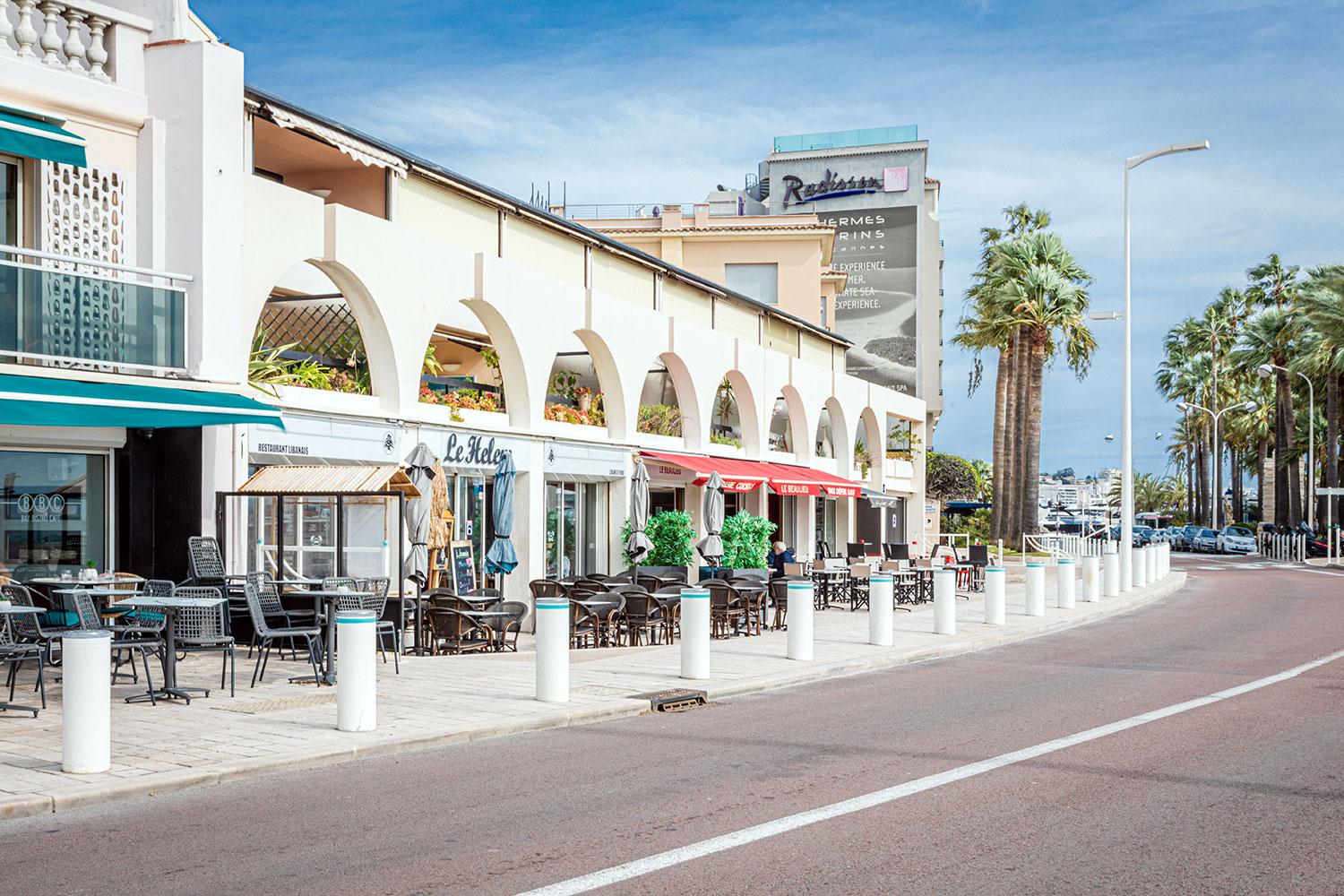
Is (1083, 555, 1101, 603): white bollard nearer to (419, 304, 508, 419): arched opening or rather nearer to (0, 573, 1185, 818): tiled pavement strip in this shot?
(0, 573, 1185, 818): tiled pavement strip

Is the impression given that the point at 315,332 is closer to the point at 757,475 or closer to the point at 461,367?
the point at 461,367

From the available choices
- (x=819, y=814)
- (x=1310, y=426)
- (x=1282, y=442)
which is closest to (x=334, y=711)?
(x=819, y=814)

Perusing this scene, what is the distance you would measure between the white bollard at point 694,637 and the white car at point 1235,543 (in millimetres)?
57305

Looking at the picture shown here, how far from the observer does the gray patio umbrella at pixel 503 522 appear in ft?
57.8

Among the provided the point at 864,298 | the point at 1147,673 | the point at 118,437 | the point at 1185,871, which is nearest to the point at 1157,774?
the point at 1185,871

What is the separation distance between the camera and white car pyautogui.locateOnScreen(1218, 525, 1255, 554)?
204 feet

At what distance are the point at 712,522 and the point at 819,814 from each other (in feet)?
50.5

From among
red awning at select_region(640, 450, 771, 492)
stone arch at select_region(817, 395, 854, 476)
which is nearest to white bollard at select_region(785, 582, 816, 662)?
red awning at select_region(640, 450, 771, 492)

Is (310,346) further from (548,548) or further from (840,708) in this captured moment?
(840,708)

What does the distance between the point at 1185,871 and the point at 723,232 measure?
142ft

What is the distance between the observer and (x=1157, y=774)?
820cm

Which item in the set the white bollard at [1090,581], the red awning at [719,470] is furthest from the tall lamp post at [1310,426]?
the red awning at [719,470]

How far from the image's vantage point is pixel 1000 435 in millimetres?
50594

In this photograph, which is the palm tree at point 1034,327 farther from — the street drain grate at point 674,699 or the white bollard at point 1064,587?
the street drain grate at point 674,699
